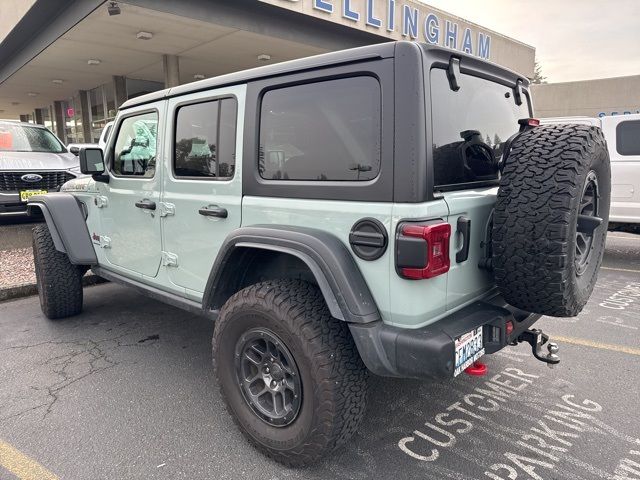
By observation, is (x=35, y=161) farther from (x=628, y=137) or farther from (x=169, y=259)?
(x=628, y=137)

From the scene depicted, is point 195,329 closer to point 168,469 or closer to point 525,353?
point 168,469

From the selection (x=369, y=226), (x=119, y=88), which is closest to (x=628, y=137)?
(x=369, y=226)

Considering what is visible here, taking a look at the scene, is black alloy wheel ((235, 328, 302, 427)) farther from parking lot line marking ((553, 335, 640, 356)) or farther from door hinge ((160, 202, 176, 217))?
parking lot line marking ((553, 335, 640, 356))

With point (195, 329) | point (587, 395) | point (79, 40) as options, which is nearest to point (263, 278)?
point (195, 329)

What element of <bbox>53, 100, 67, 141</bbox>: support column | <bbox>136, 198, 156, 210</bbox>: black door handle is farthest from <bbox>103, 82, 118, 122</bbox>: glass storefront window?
<bbox>136, 198, 156, 210</bbox>: black door handle

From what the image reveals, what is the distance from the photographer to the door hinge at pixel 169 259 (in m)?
3.10

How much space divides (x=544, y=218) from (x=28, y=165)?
786 cm

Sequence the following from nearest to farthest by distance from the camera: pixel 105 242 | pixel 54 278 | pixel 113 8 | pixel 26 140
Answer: pixel 105 242, pixel 54 278, pixel 113 8, pixel 26 140

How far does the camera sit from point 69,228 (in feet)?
13.3

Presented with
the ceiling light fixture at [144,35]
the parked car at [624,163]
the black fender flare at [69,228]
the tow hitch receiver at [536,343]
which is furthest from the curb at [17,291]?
the parked car at [624,163]

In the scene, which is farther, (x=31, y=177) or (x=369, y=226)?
(x=31, y=177)

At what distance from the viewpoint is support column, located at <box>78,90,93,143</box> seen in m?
17.4

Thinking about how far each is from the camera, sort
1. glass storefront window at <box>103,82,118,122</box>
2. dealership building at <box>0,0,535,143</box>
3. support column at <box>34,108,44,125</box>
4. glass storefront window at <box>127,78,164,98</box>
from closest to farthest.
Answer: dealership building at <box>0,0,535,143</box>, glass storefront window at <box>127,78,164,98</box>, glass storefront window at <box>103,82,118,122</box>, support column at <box>34,108,44,125</box>

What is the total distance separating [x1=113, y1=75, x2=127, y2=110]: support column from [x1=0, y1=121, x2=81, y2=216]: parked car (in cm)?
676
